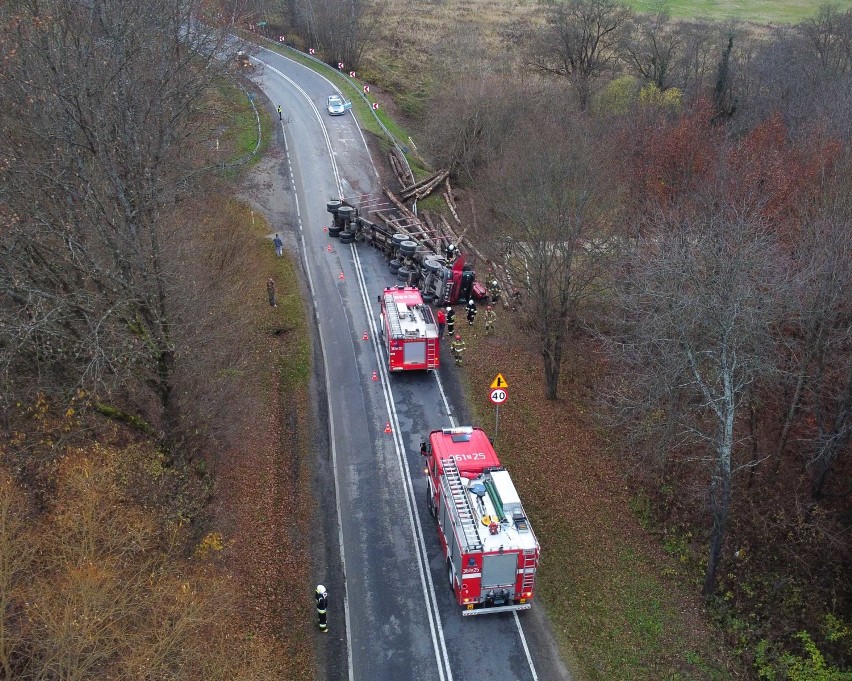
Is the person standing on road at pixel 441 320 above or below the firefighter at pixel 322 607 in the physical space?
above

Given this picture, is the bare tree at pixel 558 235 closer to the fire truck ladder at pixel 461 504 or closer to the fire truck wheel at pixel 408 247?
the fire truck wheel at pixel 408 247

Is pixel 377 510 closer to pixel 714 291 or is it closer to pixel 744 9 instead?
pixel 714 291

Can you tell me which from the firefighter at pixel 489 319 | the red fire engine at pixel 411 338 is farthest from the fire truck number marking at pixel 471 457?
the firefighter at pixel 489 319

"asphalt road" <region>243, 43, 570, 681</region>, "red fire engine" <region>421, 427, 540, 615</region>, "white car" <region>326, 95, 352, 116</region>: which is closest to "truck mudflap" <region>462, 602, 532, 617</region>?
"red fire engine" <region>421, 427, 540, 615</region>

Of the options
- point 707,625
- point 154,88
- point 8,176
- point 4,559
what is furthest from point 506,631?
point 154,88

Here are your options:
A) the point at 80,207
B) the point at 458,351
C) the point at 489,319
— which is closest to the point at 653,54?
the point at 489,319

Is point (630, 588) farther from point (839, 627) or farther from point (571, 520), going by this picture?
point (839, 627)
